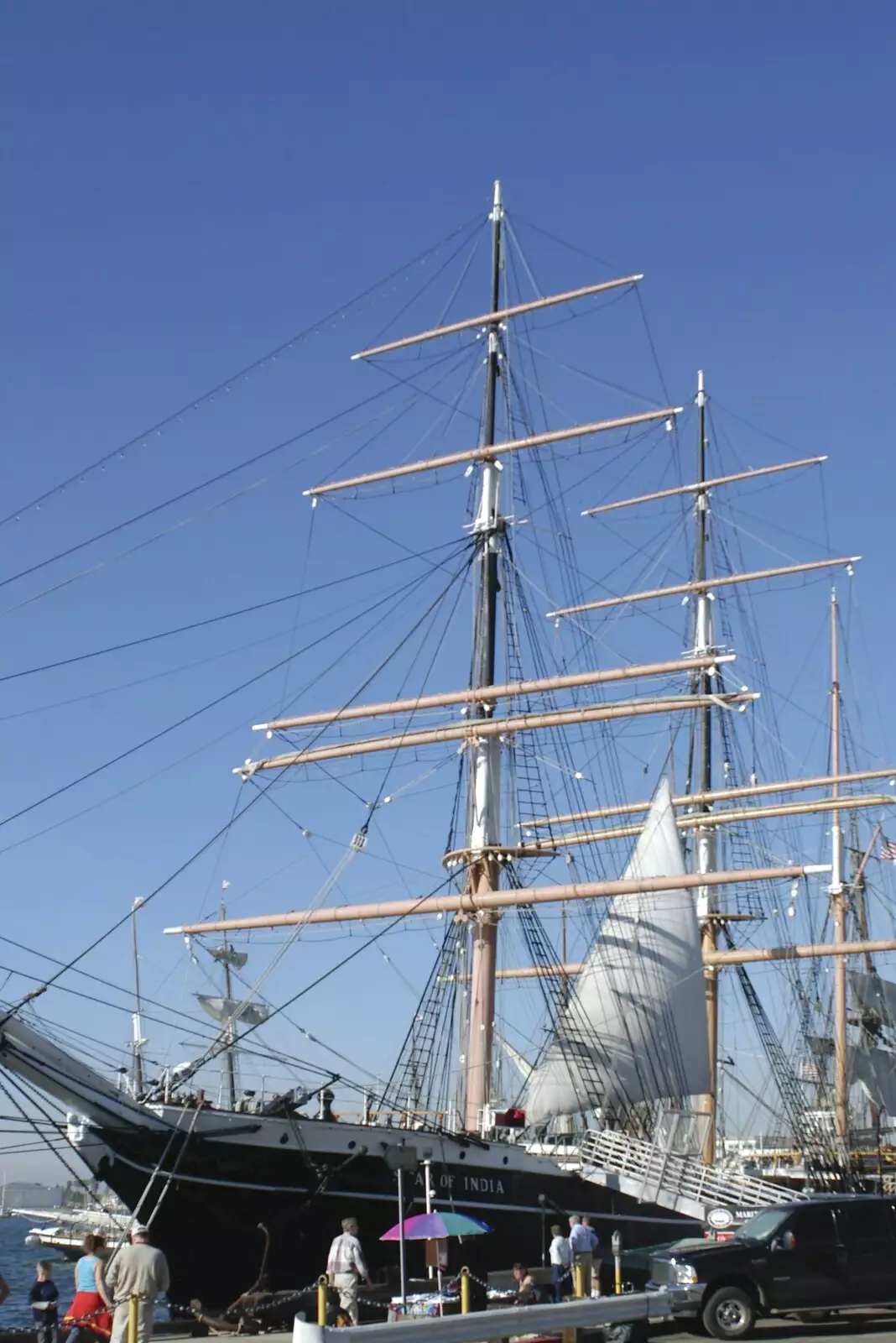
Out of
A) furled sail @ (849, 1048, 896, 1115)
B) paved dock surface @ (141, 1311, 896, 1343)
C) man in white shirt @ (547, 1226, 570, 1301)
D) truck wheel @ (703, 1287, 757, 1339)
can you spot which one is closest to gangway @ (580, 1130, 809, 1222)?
man in white shirt @ (547, 1226, 570, 1301)

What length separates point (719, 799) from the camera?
52.2m

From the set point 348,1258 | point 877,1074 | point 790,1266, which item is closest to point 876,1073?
point 877,1074

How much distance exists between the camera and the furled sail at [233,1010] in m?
26.5

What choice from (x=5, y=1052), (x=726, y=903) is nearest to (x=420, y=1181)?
(x=5, y=1052)

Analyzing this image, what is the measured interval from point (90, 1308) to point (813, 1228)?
8.65 m

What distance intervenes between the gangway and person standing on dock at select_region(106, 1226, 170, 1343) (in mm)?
15647

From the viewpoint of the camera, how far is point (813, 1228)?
58.5ft

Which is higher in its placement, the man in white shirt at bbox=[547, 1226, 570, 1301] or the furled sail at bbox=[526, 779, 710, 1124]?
the furled sail at bbox=[526, 779, 710, 1124]

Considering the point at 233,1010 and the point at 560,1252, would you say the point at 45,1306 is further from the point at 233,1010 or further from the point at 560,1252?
the point at 233,1010

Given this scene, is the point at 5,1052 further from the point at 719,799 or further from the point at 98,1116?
the point at 719,799

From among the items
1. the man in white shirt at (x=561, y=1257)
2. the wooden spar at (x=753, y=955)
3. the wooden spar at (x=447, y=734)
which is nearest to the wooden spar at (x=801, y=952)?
the wooden spar at (x=753, y=955)

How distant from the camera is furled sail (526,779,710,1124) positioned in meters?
34.7

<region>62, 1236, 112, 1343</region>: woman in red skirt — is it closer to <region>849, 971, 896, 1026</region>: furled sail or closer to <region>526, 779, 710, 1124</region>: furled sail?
<region>526, 779, 710, 1124</region>: furled sail

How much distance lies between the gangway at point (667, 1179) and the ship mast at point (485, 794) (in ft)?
9.87
